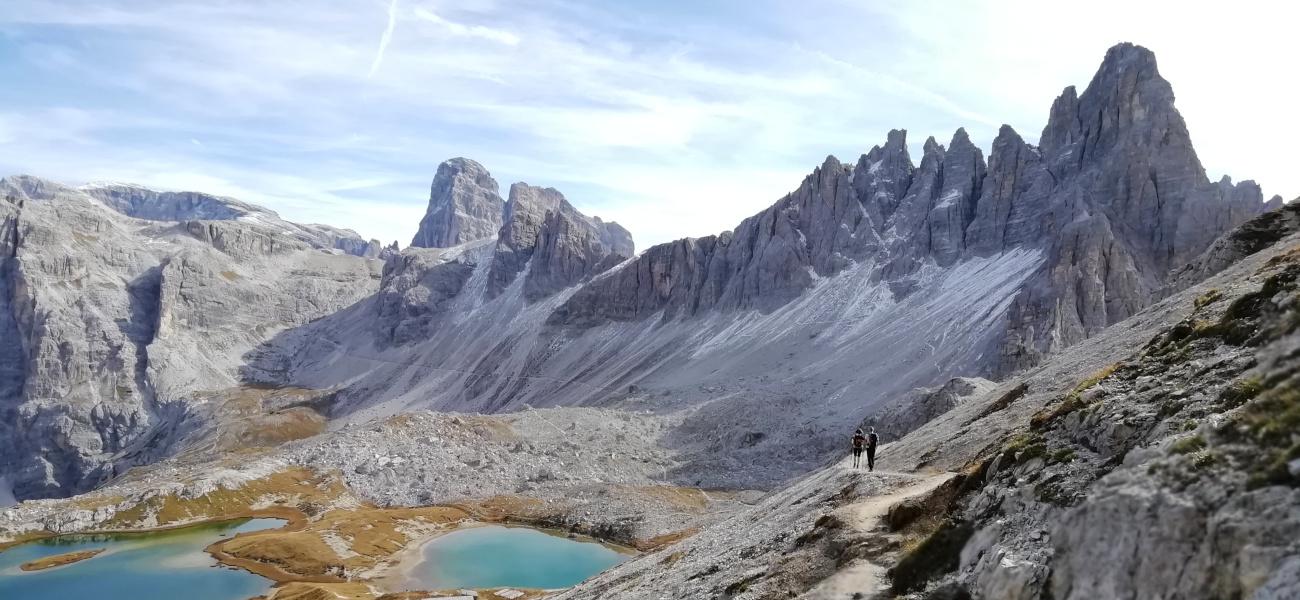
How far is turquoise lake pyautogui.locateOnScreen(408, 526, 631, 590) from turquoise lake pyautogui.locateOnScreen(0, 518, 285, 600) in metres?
14.9

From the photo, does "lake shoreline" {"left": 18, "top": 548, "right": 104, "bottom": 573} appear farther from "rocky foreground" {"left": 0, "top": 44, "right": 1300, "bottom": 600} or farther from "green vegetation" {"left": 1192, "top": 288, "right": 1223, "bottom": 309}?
"green vegetation" {"left": 1192, "top": 288, "right": 1223, "bottom": 309}

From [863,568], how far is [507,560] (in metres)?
60.0

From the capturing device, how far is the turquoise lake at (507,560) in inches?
2707

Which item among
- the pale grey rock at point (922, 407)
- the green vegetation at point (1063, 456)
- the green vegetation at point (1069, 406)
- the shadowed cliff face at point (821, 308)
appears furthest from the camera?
the shadowed cliff face at point (821, 308)

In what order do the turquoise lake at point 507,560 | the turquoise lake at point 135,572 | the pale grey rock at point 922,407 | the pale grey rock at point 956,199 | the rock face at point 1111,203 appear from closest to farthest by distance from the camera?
the turquoise lake at point 135,572 < the turquoise lake at point 507,560 < the pale grey rock at point 922,407 < the rock face at point 1111,203 < the pale grey rock at point 956,199

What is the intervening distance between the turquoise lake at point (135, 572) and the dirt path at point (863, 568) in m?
57.2

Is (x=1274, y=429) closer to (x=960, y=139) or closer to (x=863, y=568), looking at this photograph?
(x=863, y=568)

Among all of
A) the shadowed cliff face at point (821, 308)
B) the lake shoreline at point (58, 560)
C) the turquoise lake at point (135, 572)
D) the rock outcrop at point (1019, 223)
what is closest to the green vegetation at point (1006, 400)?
the shadowed cliff face at point (821, 308)

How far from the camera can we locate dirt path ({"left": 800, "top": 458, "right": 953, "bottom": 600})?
19797 millimetres

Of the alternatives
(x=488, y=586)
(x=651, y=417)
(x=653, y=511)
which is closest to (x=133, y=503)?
(x=488, y=586)

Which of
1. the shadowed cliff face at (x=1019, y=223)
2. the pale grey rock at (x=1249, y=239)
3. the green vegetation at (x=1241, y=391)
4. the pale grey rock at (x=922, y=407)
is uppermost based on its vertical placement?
the shadowed cliff face at (x=1019, y=223)

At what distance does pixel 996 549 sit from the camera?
53.9 feet

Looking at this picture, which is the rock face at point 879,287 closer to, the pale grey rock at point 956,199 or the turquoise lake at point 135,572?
the pale grey rock at point 956,199

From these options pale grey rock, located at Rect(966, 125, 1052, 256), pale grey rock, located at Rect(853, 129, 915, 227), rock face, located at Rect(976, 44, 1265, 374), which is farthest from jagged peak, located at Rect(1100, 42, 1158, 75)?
pale grey rock, located at Rect(853, 129, 915, 227)
